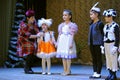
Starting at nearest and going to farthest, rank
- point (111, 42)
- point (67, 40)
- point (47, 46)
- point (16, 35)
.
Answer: point (111, 42), point (67, 40), point (47, 46), point (16, 35)

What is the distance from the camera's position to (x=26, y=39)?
7719 mm

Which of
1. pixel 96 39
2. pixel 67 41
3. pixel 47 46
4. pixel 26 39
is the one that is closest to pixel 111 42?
pixel 96 39

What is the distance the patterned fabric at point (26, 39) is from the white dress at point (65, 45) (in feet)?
2.40

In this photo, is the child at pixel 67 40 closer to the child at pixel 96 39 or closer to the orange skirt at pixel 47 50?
the orange skirt at pixel 47 50

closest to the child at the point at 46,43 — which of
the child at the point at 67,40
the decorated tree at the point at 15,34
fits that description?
the child at the point at 67,40

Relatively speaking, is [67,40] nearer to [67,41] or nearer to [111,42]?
[67,41]

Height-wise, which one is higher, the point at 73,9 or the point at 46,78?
the point at 73,9

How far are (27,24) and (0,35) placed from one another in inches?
82.1

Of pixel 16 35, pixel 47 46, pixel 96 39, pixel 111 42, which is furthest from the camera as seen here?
pixel 16 35

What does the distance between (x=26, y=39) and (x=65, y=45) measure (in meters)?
0.99

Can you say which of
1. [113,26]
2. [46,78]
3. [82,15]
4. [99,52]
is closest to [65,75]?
[46,78]

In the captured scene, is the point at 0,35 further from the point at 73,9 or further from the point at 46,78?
the point at 46,78

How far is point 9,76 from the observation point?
754 centimetres

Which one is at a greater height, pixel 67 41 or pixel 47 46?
pixel 67 41
